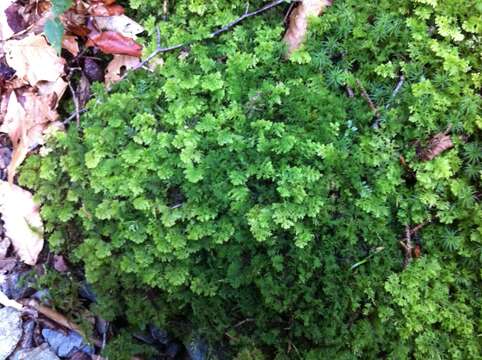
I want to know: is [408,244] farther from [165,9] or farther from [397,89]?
[165,9]

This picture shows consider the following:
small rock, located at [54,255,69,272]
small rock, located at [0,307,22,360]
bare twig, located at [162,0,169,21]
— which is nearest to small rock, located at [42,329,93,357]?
small rock, located at [0,307,22,360]

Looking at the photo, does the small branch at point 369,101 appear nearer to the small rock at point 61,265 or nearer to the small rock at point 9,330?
the small rock at point 61,265

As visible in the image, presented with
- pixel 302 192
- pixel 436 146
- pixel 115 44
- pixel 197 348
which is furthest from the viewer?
pixel 115 44

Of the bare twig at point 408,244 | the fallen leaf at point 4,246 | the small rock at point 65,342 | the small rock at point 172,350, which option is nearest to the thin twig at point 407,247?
the bare twig at point 408,244

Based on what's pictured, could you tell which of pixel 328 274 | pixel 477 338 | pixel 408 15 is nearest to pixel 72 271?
pixel 328 274

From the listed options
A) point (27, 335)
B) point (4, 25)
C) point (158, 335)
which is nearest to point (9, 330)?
point (27, 335)

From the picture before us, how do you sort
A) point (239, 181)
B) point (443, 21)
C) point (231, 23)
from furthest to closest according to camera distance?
point (231, 23) < point (443, 21) < point (239, 181)

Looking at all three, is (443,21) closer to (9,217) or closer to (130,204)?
(130,204)
